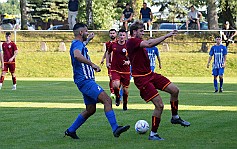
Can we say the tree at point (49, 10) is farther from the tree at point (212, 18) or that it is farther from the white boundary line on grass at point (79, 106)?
the white boundary line on grass at point (79, 106)

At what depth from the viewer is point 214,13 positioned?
4425 cm

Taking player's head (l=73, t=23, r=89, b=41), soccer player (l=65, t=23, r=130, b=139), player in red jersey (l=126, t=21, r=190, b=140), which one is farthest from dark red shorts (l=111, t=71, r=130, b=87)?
player's head (l=73, t=23, r=89, b=41)

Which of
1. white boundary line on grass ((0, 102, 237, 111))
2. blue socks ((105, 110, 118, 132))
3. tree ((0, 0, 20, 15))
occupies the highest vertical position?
tree ((0, 0, 20, 15))

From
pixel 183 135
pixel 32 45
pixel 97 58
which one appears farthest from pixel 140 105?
pixel 32 45

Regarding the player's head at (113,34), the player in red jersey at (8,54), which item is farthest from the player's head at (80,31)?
the player in red jersey at (8,54)

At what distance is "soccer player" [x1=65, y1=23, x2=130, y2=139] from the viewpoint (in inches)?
463

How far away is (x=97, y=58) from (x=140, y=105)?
20008mm

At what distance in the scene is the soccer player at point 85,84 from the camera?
1177 centimetres

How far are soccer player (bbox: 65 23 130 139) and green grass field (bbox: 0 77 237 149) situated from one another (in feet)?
0.87

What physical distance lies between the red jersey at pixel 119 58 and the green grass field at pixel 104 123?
1080 mm

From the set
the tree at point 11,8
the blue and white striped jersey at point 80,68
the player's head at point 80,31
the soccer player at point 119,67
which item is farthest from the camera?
the tree at point 11,8

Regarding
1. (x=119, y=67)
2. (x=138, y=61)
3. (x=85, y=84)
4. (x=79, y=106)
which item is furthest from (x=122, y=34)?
(x=85, y=84)

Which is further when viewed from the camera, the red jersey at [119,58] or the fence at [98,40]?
the fence at [98,40]

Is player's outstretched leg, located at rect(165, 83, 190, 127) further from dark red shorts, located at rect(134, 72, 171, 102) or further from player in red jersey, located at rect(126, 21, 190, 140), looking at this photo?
dark red shorts, located at rect(134, 72, 171, 102)
